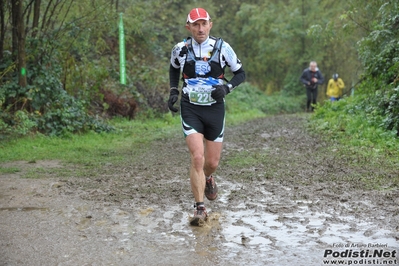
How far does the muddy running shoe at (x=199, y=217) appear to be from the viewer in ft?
20.6

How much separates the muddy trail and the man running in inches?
26.9

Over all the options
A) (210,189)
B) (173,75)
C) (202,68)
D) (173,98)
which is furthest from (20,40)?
(202,68)

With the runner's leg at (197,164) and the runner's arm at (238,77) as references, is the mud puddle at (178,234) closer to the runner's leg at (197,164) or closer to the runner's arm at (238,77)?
the runner's leg at (197,164)

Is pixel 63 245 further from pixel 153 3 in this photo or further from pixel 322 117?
pixel 153 3

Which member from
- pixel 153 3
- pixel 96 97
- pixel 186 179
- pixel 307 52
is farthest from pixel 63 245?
pixel 307 52

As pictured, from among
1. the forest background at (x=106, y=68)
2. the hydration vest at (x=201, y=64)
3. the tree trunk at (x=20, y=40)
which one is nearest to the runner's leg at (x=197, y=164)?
the hydration vest at (x=201, y=64)

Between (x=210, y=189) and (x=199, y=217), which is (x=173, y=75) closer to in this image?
(x=210, y=189)

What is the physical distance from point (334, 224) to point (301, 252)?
103 cm

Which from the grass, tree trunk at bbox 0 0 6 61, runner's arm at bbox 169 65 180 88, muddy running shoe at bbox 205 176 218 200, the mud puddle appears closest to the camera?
the mud puddle

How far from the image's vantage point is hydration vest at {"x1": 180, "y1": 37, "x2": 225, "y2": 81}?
662 cm

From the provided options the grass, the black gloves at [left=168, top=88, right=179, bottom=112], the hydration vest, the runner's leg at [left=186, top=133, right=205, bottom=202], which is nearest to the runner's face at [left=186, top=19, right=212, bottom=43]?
the hydration vest

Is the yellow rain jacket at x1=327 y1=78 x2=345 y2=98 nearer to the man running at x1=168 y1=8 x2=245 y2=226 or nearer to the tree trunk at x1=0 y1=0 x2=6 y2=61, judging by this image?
the tree trunk at x1=0 y1=0 x2=6 y2=61

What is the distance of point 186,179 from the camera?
902 cm

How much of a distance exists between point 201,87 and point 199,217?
1380mm
